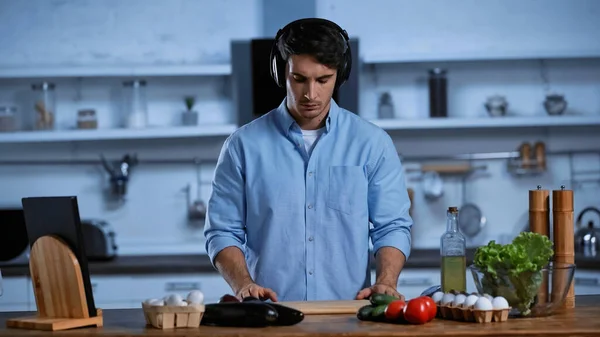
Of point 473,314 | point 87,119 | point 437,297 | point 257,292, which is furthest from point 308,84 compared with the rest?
point 87,119

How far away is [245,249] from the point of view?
307cm

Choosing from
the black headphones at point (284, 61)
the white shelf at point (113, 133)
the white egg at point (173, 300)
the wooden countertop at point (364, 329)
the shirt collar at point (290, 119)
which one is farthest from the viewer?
the white shelf at point (113, 133)

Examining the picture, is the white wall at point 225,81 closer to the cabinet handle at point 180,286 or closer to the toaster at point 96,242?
the toaster at point 96,242

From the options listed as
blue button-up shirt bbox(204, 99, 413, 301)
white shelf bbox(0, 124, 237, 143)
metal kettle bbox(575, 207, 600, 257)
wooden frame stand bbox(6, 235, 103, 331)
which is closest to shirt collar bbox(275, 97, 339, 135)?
blue button-up shirt bbox(204, 99, 413, 301)

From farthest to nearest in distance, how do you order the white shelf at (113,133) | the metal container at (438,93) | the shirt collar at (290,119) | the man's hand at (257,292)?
1. the metal container at (438,93)
2. the white shelf at (113,133)
3. the shirt collar at (290,119)
4. the man's hand at (257,292)

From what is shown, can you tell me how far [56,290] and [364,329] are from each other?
2.56 feet

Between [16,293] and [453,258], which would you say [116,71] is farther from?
[453,258]

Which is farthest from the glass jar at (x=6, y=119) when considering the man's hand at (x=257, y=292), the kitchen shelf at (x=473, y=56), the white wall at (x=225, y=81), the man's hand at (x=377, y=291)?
the man's hand at (x=377, y=291)

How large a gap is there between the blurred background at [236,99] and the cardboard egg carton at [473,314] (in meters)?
2.96

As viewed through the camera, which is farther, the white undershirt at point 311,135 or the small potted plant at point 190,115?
the small potted plant at point 190,115

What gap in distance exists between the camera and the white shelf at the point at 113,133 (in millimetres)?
5184

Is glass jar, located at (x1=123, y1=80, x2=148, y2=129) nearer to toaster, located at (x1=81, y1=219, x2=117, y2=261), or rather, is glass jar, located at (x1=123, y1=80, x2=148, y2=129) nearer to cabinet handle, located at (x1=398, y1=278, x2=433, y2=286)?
toaster, located at (x1=81, y1=219, x2=117, y2=261)

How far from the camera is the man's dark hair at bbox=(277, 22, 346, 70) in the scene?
9.14ft

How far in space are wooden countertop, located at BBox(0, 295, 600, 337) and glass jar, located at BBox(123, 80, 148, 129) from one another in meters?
2.81
